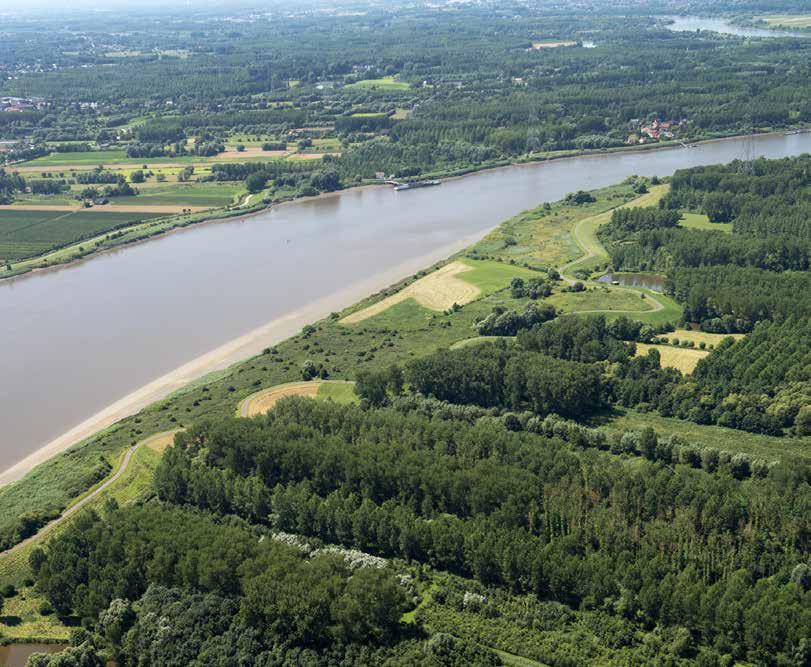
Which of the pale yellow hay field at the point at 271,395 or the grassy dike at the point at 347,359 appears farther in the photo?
the pale yellow hay field at the point at 271,395

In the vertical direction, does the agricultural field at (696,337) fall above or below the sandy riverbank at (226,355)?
above

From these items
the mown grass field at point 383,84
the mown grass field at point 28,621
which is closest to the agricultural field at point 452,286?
the mown grass field at point 28,621

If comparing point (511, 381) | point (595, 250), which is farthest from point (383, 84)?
point (511, 381)

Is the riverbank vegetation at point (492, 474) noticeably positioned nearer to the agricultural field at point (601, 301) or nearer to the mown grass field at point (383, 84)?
the agricultural field at point (601, 301)

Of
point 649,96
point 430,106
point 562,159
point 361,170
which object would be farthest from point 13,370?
point 649,96

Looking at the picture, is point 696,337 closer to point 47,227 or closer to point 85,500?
point 85,500
